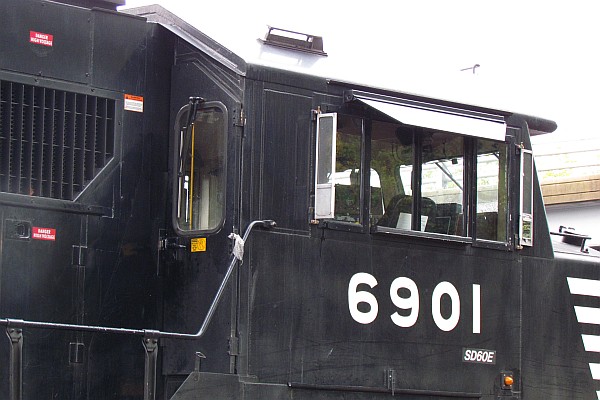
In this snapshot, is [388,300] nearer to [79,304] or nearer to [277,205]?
[277,205]

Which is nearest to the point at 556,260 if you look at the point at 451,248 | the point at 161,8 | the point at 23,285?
the point at 451,248

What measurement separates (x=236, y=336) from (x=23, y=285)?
139 cm

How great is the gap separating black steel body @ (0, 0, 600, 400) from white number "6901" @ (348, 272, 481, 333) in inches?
1.4

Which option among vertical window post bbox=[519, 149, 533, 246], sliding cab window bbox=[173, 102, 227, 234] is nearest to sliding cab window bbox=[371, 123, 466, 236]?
vertical window post bbox=[519, 149, 533, 246]

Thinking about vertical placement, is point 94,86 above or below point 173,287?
above

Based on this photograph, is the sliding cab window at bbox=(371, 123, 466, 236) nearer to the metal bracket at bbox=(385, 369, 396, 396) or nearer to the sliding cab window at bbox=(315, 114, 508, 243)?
the sliding cab window at bbox=(315, 114, 508, 243)

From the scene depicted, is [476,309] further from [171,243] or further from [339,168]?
[171,243]

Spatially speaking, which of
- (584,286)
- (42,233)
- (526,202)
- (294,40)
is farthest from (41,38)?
(584,286)

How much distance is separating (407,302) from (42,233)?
2.61 m

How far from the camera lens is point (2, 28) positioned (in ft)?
21.1

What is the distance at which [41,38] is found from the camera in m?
6.59

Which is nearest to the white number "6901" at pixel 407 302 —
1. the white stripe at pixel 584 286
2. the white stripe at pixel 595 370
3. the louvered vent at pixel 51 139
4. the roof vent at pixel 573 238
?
the white stripe at pixel 584 286

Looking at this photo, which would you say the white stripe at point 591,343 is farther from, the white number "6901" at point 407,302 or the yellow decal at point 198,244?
the yellow decal at point 198,244

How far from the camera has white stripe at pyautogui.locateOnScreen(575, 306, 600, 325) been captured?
8102 millimetres
